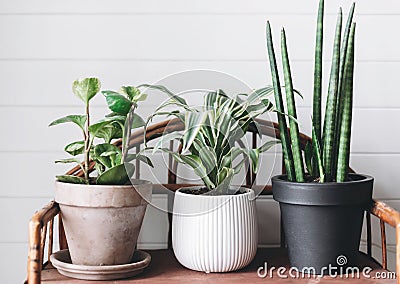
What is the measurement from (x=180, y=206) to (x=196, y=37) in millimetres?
533

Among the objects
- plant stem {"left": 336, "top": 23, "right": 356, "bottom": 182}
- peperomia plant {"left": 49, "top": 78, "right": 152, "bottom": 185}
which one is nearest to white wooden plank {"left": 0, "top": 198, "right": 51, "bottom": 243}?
peperomia plant {"left": 49, "top": 78, "right": 152, "bottom": 185}

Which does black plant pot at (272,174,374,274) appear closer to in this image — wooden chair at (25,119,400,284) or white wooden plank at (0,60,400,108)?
wooden chair at (25,119,400,284)

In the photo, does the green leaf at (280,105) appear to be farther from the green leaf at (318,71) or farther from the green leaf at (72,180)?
the green leaf at (72,180)

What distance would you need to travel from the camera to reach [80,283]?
1215 millimetres

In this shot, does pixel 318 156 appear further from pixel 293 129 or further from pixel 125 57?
pixel 125 57

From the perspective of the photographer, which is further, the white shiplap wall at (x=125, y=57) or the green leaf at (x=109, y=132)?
the white shiplap wall at (x=125, y=57)

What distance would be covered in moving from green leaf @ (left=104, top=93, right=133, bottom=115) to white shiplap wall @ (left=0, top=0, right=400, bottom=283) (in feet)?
1.28

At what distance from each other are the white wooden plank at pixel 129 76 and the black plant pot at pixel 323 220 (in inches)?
16.3

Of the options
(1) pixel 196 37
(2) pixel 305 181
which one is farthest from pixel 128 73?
(2) pixel 305 181

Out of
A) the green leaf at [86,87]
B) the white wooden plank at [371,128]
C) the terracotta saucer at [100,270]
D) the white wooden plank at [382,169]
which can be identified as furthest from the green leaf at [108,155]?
the white wooden plank at [382,169]

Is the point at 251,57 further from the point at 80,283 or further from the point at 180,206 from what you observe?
the point at 80,283

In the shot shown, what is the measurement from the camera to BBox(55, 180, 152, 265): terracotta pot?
1.22 meters

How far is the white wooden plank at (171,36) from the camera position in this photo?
5.28 feet

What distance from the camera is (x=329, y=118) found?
1.30 meters
